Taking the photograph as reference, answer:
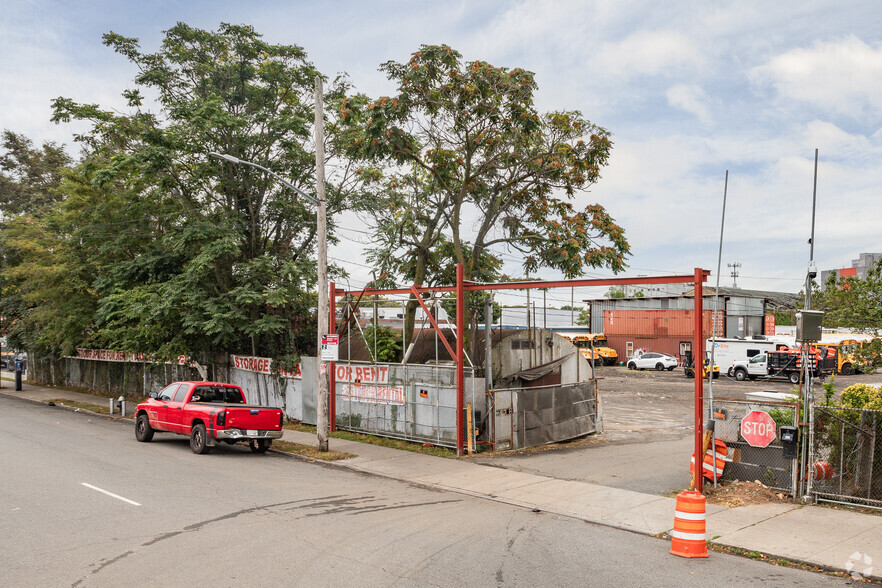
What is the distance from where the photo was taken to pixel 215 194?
1065 inches

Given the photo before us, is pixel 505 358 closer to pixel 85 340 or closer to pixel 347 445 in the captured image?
pixel 347 445

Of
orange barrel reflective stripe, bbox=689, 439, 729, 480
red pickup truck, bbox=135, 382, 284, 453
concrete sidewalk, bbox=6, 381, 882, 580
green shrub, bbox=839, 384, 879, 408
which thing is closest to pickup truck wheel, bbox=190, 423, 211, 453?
red pickup truck, bbox=135, 382, 284, 453

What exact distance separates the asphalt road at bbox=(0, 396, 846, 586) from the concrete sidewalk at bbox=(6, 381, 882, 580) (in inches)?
21.1

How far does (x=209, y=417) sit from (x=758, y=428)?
1262cm

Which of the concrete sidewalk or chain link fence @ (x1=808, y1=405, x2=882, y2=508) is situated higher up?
chain link fence @ (x1=808, y1=405, x2=882, y2=508)

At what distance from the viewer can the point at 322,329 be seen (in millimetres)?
17344

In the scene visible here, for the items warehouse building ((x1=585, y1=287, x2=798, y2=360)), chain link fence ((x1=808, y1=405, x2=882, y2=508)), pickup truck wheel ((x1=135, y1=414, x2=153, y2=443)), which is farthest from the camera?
warehouse building ((x1=585, y1=287, x2=798, y2=360))

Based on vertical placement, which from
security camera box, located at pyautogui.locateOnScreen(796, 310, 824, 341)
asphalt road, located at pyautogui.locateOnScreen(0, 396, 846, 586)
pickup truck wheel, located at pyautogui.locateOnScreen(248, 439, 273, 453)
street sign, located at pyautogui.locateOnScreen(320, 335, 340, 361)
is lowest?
pickup truck wheel, located at pyautogui.locateOnScreen(248, 439, 273, 453)

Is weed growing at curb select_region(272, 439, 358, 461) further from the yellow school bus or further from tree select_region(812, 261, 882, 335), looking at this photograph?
the yellow school bus

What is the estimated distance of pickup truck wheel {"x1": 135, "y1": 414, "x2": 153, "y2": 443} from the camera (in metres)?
18.9

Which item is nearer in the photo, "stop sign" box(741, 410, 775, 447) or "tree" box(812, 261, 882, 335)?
"stop sign" box(741, 410, 775, 447)

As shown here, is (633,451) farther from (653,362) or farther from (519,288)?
(653,362)

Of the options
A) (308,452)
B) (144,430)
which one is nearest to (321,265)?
(308,452)

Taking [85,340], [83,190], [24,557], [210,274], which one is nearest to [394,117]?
[210,274]
